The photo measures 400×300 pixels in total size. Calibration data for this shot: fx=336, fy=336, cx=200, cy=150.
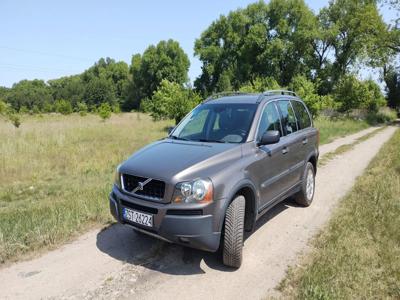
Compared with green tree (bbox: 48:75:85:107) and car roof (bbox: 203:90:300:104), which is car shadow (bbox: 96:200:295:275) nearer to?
car roof (bbox: 203:90:300:104)

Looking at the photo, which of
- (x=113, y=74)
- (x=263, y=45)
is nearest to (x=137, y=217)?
(x=263, y=45)

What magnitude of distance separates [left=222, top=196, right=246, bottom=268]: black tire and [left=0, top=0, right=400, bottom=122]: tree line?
1964cm

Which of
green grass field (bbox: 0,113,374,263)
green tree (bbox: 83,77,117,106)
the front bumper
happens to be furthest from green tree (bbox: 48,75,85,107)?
the front bumper

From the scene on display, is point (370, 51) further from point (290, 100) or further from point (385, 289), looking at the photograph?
point (385, 289)

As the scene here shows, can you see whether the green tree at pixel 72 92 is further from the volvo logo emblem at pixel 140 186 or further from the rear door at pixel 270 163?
the volvo logo emblem at pixel 140 186

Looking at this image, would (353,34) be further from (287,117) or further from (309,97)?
(287,117)

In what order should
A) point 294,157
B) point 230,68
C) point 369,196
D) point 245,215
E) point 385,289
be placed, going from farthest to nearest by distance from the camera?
point 230,68 < point 369,196 < point 294,157 < point 245,215 < point 385,289

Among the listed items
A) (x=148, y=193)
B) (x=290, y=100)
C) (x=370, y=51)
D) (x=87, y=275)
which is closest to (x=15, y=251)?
(x=87, y=275)

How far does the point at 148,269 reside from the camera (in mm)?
4051

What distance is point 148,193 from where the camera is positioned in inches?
150

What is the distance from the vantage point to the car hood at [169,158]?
374 cm

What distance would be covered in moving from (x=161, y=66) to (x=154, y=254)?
63228 millimetres

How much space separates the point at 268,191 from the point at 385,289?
175 cm

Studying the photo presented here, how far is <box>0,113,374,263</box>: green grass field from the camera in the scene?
4762 millimetres
